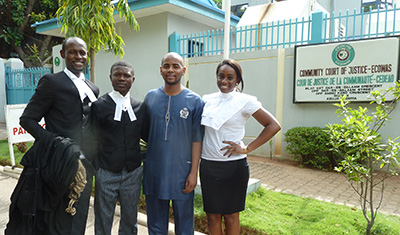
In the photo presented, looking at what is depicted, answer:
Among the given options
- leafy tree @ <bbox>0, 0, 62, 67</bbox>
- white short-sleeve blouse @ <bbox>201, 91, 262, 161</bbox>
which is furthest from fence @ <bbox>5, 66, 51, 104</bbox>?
white short-sleeve blouse @ <bbox>201, 91, 262, 161</bbox>

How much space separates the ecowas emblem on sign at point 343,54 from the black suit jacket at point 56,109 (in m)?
5.36

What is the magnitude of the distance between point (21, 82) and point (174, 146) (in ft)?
43.5

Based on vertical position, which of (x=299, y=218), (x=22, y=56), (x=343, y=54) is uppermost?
(x=22, y=56)

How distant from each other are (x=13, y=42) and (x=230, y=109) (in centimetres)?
1652

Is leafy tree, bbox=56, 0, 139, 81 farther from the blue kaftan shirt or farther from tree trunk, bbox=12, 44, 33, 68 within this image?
tree trunk, bbox=12, 44, 33, 68

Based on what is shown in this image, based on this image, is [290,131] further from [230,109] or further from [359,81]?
[230,109]

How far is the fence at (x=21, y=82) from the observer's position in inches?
485

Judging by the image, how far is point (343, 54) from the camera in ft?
19.1

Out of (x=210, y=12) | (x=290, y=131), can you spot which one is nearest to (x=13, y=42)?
(x=210, y=12)

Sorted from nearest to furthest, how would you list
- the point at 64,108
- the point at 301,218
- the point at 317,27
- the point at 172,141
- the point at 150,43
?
the point at 64,108 → the point at 172,141 → the point at 301,218 → the point at 317,27 → the point at 150,43

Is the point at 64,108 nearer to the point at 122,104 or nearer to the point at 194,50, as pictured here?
the point at 122,104

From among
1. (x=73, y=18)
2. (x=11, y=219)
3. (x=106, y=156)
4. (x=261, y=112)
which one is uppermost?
(x=73, y=18)

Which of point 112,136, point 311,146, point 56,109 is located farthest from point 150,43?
point 56,109

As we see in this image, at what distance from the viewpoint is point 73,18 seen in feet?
16.1
